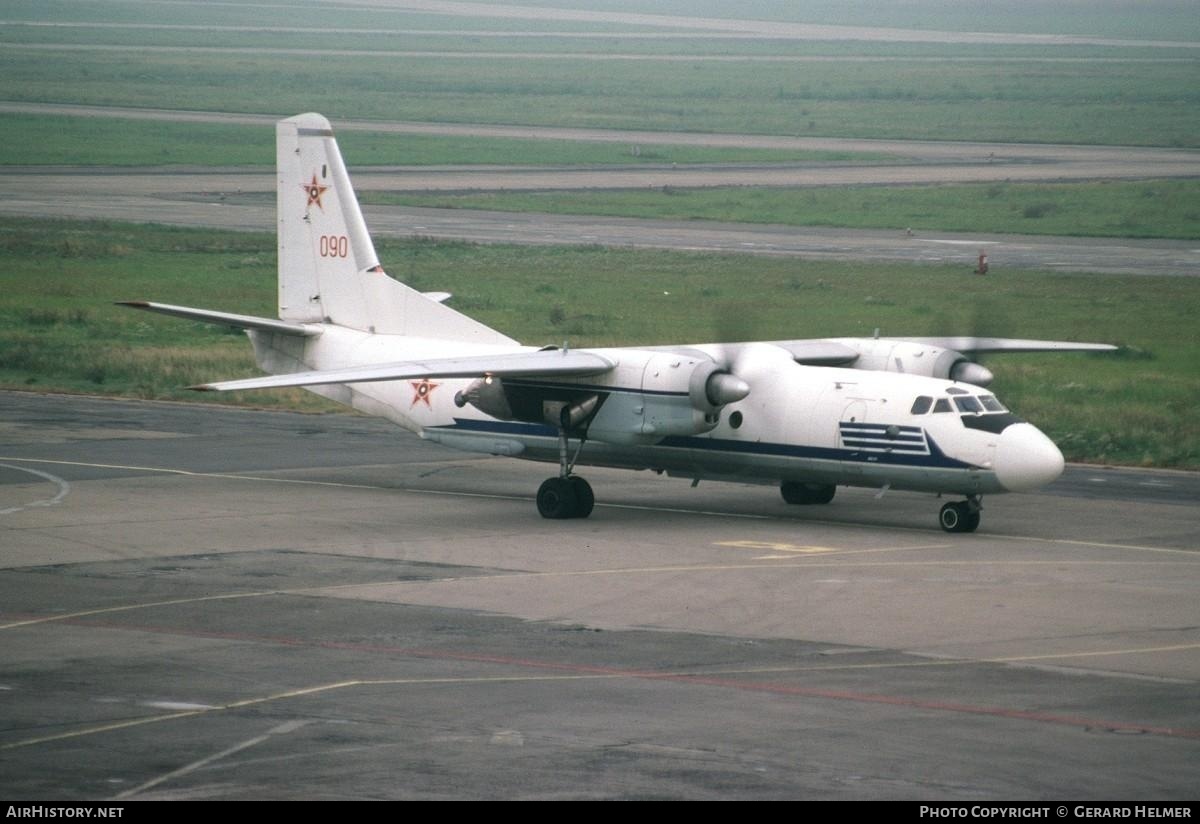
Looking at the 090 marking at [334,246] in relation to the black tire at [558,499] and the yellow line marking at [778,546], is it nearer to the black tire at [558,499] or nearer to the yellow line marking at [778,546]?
the black tire at [558,499]

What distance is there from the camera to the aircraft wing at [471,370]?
3114 centimetres

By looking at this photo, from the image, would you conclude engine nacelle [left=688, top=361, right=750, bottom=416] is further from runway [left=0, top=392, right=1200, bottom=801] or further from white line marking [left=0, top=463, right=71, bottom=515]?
white line marking [left=0, top=463, right=71, bottom=515]

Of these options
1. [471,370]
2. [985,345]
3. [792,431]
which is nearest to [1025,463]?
[792,431]

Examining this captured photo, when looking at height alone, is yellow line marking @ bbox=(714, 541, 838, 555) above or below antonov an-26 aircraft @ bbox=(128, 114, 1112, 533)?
below

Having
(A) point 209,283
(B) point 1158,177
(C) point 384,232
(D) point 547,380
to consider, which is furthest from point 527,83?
(D) point 547,380

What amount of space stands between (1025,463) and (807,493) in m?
5.36

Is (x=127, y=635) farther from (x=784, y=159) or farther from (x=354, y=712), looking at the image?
(x=784, y=159)

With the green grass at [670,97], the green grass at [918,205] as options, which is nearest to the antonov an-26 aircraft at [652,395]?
the green grass at [918,205]

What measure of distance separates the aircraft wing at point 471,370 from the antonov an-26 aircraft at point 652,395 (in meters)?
0.04

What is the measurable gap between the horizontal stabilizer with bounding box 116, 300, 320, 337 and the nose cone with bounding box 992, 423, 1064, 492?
564 inches

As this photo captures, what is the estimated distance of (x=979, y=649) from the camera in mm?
22469

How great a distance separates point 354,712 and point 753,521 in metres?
15.0

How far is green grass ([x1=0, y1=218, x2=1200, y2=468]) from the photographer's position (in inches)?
1827

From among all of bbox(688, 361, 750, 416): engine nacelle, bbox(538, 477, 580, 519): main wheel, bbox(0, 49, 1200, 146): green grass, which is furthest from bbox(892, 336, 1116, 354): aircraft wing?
bbox(0, 49, 1200, 146): green grass
